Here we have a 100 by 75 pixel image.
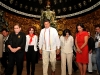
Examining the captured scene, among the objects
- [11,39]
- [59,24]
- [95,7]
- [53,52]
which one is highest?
[95,7]

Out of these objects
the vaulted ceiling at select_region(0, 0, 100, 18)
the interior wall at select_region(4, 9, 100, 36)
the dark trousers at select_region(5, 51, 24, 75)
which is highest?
the vaulted ceiling at select_region(0, 0, 100, 18)

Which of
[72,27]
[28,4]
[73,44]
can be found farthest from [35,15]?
[73,44]

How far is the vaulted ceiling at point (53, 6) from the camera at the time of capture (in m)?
11.1

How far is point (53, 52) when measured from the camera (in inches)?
221

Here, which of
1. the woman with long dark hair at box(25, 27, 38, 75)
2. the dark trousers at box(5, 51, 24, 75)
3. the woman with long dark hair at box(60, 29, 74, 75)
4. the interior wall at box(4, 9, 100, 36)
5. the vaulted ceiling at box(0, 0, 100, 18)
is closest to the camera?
the dark trousers at box(5, 51, 24, 75)

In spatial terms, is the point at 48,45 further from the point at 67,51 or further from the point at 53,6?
the point at 53,6

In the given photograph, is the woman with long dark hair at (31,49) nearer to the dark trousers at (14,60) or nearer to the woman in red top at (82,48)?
the dark trousers at (14,60)

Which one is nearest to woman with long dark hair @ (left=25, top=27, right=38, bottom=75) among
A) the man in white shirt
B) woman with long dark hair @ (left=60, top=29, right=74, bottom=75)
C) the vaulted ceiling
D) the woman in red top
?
the man in white shirt

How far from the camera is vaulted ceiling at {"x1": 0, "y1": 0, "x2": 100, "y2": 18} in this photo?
435 inches

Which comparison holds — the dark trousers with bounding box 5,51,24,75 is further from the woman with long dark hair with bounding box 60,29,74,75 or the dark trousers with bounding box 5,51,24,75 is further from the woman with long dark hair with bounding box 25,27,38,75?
the woman with long dark hair with bounding box 60,29,74,75

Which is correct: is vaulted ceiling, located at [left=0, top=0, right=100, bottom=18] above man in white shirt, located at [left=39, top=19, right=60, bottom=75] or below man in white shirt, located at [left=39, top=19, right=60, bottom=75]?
above

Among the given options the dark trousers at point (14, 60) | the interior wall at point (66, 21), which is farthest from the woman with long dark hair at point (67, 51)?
the interior wall at point (66, 21)

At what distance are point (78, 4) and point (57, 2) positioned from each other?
4.92 ft

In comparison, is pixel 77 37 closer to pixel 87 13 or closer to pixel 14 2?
pixel 87 13
